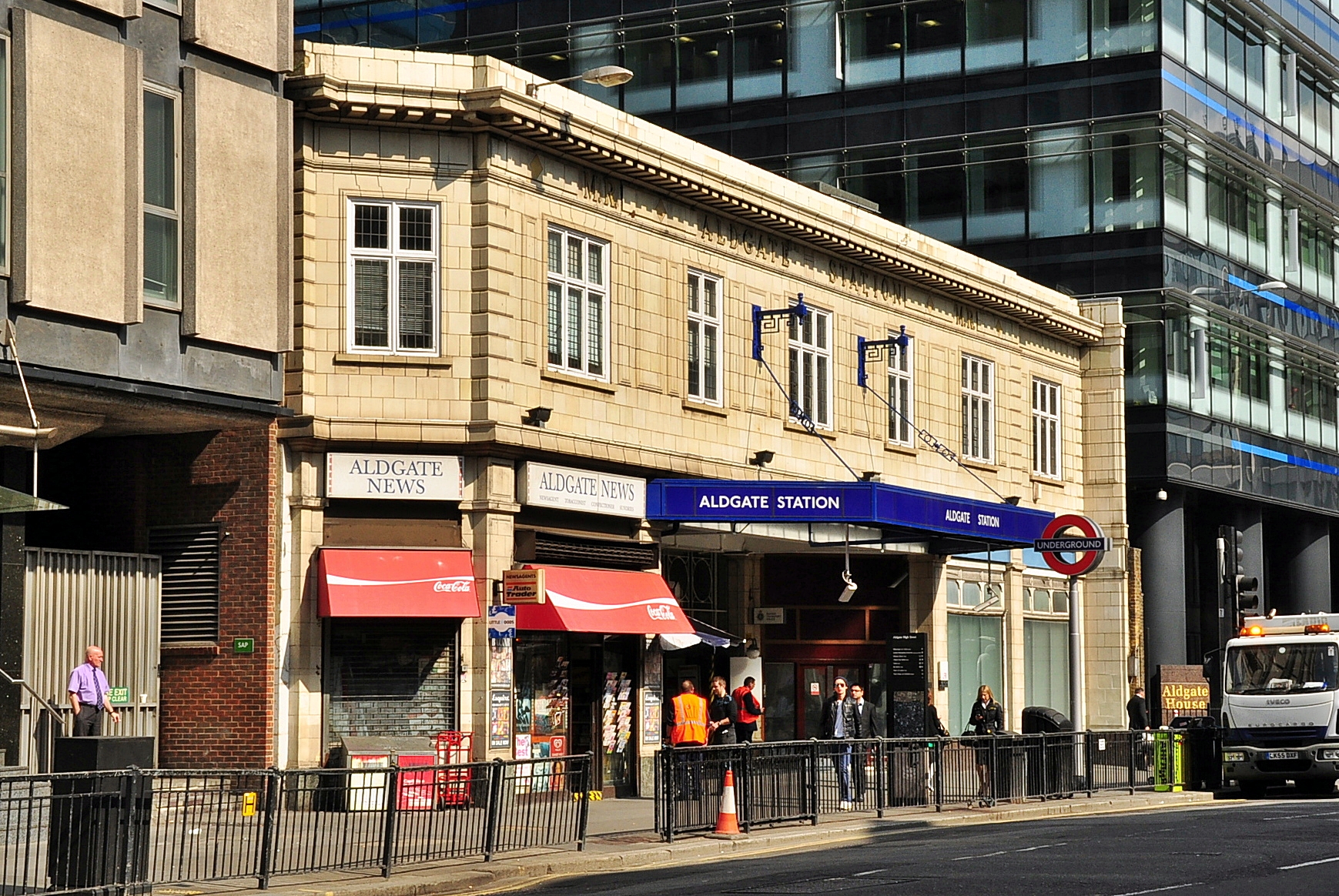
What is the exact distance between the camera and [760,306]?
30391 millimetres

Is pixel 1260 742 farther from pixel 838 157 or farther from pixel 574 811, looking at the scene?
pixel 838 157

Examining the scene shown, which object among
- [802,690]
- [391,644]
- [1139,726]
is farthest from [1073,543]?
[802,690]

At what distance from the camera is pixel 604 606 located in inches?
1013

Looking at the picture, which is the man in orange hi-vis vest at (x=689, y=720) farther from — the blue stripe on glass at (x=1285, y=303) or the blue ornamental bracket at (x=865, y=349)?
the blue stripe on glass at (x=1285, y=303)

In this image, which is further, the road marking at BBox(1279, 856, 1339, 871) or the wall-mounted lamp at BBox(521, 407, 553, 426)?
the wall-mounted lamp at BBox(521, 407, 553, 426)

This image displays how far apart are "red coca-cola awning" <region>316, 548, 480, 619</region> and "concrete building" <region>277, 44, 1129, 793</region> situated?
4cm

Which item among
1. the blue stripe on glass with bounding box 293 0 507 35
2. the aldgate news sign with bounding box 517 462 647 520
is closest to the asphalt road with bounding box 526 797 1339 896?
the aldgate news sign with bounding box 517 462 647 520

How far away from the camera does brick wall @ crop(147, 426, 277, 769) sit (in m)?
23.1

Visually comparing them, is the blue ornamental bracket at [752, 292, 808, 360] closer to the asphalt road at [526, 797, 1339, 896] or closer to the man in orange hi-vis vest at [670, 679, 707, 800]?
the man in orange hi-vis vest at [670, 679, 707, 800]

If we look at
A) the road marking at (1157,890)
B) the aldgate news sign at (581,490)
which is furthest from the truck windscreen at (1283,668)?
the road marking at (1157,890)

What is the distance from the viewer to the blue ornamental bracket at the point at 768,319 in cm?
3012

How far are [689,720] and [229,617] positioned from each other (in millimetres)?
6097

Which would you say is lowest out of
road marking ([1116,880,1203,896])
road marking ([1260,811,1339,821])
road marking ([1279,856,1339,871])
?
road marking ([1260,811,1339,821])

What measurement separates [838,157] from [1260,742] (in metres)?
20.4
